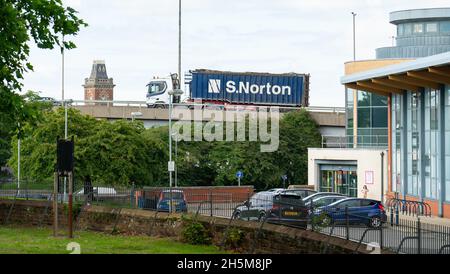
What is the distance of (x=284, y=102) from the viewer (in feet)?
355

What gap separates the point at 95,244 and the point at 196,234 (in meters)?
3.09

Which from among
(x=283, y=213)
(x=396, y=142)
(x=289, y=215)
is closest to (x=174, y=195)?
(x=283, y=213)

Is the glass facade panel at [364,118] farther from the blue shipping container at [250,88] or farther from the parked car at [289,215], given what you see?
the parked car at [289,215]

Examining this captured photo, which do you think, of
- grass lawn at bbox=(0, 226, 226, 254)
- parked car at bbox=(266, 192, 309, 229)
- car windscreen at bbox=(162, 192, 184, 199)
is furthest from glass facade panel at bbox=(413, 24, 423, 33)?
parked car at bbox=(266, 192, 309, 229)

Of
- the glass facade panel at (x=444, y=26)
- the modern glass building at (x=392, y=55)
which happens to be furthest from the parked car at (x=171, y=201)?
the glass facade panel at (x=444, y=26)

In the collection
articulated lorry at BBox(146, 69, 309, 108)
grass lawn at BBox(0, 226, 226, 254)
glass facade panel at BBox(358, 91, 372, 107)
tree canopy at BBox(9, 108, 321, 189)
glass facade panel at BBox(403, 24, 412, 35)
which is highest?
glass facade panel at BBox(403, 24, 412, 35)

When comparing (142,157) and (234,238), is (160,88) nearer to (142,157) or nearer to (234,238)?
(142,157)

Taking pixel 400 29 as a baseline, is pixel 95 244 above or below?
below

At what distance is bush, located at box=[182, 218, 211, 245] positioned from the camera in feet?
108

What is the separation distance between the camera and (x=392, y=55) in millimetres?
87250

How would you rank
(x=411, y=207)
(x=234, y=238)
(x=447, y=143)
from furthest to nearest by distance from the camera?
1. (x=411, y=207)
2. (x=447, y=143)
3. (x=234, y=238)

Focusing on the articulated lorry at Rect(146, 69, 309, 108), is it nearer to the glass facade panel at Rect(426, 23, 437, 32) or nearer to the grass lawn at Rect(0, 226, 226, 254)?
the glass facade panel at Rect(426, 23, 437, 32)

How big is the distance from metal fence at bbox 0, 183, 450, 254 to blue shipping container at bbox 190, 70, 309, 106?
55583 mm
